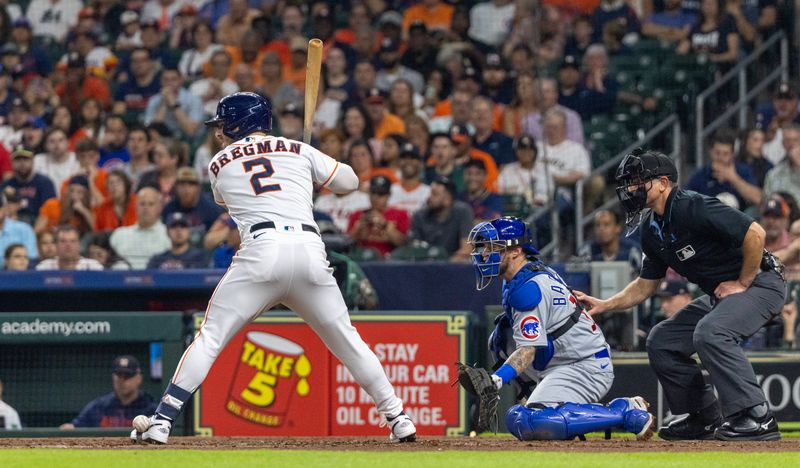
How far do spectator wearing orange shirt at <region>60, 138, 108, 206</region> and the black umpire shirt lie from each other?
744cm

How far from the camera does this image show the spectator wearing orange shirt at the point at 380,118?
14.5 meters

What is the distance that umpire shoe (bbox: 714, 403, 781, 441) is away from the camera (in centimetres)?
733

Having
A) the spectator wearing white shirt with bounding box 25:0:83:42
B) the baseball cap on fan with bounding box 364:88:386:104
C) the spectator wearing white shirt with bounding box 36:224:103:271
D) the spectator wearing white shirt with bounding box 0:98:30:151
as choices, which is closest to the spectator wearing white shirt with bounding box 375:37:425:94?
the baseball cap on fan with bounding box 364:88:386:104

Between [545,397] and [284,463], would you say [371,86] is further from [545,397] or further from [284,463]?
[284,463]

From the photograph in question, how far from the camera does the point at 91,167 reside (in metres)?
14.4

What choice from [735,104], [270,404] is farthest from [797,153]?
[270,404]

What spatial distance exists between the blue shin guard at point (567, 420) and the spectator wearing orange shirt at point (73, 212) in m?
6.95

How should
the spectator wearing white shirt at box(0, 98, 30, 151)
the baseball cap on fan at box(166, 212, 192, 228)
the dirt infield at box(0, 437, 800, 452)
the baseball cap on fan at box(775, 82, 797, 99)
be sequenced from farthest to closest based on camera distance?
the spectator wearing white shirt at box(0, 98, 30, 151) < the baseball cap on fan at box(775, 82, 797, 99) < the baseball cap on fan at box(166, 212, 192, 228) < the dirt infield at box(0, 437, 800, 452)

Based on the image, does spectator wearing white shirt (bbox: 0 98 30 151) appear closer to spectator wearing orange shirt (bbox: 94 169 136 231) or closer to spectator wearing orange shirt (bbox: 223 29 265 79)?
spectator wearing orange shirt (bbox: 223 29 265 79)

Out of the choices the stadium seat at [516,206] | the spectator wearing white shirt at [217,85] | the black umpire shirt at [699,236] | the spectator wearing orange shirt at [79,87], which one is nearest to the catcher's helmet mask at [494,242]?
the black umpire shirt at [699,236]

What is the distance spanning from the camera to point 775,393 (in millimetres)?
9805

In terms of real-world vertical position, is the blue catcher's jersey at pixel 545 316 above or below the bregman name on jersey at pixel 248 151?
below

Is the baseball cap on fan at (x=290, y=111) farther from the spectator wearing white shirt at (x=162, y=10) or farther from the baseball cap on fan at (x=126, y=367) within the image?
the baseball cap on fan at (x=126, y=367)

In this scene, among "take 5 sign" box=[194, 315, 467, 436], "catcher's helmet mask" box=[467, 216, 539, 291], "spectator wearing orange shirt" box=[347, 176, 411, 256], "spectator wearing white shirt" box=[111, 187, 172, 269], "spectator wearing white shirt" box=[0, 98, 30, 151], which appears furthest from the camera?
"spectator wearing white shirt" box=[0, 98, 30, 151]
